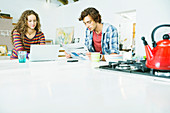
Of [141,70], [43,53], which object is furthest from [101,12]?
[141,70]

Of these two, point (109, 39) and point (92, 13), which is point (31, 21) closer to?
point (92, 13)

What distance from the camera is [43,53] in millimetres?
1582

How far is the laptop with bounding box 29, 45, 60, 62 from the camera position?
152cm

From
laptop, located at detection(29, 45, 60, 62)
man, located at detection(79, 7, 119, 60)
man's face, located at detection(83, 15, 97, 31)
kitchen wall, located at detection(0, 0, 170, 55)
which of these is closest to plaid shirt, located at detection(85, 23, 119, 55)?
man, located at detection(79, 7, 119, 60)

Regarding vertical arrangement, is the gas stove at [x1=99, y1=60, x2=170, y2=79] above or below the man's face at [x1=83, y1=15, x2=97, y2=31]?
below

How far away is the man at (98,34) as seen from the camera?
7.07 ft

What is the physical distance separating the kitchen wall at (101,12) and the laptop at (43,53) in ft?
8.19

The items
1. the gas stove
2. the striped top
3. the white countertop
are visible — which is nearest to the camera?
the white countertop

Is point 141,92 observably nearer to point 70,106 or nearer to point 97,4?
point 70,106

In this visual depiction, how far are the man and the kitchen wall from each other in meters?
1.86

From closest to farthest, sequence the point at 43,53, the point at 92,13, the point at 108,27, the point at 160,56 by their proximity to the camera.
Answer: the point at 160,56, the point at 43,53, the point at 92,13, the point at 108,27

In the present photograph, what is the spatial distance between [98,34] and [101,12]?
2493mm

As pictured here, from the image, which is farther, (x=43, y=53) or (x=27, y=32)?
(x=27, y=32)

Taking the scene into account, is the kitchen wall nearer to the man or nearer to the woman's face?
the woman's face
